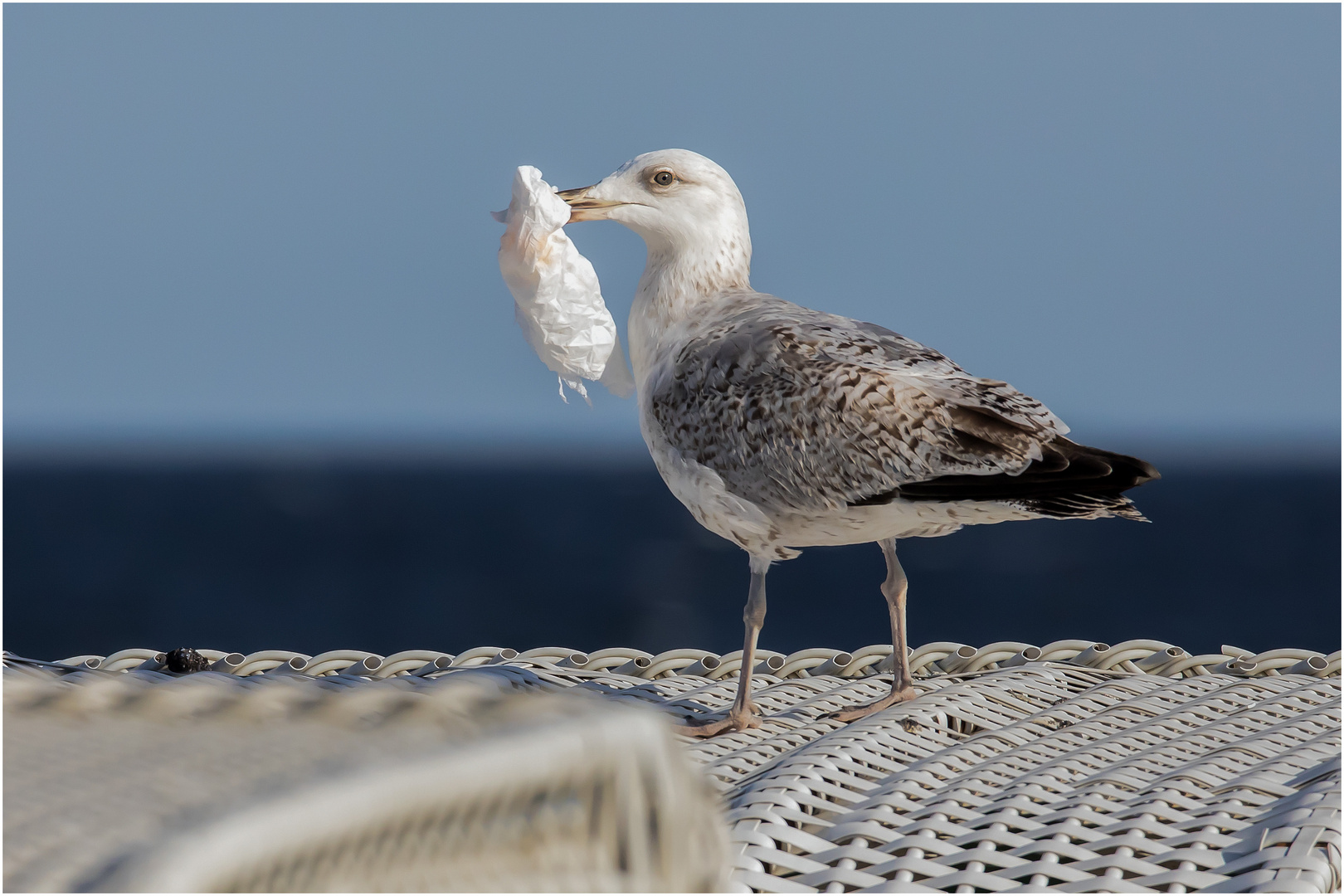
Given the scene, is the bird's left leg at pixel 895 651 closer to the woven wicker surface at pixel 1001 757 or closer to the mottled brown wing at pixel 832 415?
the woven wicker surface at pixel 1001 757

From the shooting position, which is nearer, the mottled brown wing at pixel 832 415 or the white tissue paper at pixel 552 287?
the mottled brown wing at pixel 832 415

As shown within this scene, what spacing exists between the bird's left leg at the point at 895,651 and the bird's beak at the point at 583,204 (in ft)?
5.03

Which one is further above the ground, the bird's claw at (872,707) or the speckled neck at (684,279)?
the speckled neck at (684,279)

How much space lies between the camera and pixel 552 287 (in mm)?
4328

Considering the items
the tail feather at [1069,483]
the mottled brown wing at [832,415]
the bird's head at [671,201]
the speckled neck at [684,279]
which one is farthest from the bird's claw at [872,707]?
the bird's head at [671,201]

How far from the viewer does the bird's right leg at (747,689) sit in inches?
155

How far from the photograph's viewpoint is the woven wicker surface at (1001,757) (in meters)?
2.47

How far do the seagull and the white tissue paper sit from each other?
22cm

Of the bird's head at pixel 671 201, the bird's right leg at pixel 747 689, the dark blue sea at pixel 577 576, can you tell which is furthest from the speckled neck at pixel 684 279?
the dark blue sea at pixel 577 576

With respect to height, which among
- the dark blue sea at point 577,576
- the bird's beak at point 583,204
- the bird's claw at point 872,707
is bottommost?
the dark blue sea at point 577,576

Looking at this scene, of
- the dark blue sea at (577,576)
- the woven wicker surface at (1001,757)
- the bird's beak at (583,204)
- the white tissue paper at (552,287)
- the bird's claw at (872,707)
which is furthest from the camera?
the dark blue sea at (577,576)

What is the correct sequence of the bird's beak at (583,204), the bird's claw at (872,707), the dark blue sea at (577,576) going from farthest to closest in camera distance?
the dark blue sea at (577,576)
the bird's beak at (583,204)
the bird's claw at (872,707)

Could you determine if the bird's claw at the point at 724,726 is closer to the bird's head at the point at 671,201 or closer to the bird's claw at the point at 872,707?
the bird's claw at the point at 872,707

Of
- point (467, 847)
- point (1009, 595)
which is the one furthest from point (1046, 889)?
point (1009, 595)
